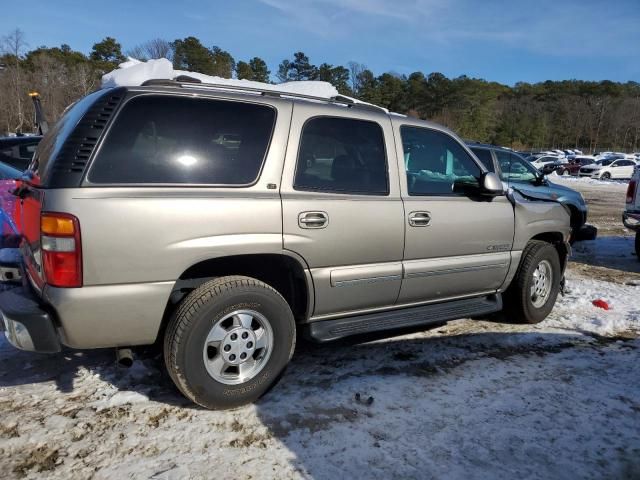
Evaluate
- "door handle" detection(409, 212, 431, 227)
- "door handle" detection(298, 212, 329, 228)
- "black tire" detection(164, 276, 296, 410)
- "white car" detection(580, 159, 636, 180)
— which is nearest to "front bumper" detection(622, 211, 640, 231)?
"door handle" detection(409, 212, 431, 227)

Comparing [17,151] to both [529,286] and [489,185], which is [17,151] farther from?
[529,286]

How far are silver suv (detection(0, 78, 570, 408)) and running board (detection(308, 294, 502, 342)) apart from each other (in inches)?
0.6

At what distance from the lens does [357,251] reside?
3445mm

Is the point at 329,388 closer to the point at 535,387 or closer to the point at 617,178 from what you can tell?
the point at 535,387

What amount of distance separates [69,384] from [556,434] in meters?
3.09

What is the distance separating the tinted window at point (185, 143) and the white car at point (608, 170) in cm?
3538

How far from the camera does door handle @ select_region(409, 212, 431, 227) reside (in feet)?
12.1

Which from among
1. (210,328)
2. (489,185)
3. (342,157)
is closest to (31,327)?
(210,328)

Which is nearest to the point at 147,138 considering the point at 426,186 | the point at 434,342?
the point at 426,186

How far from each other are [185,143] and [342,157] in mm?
1145

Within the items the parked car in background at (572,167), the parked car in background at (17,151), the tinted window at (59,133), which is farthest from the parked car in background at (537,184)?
the parked car in background at (572,167)

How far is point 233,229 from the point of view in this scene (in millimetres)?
2951

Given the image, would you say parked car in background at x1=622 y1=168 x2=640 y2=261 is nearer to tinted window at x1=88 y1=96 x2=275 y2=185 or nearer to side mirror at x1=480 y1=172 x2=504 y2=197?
side mirror at x1=480 y1=172 x2=504 y2=197

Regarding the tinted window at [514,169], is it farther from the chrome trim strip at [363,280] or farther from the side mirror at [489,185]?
the chrome trim strip at [363,280]
